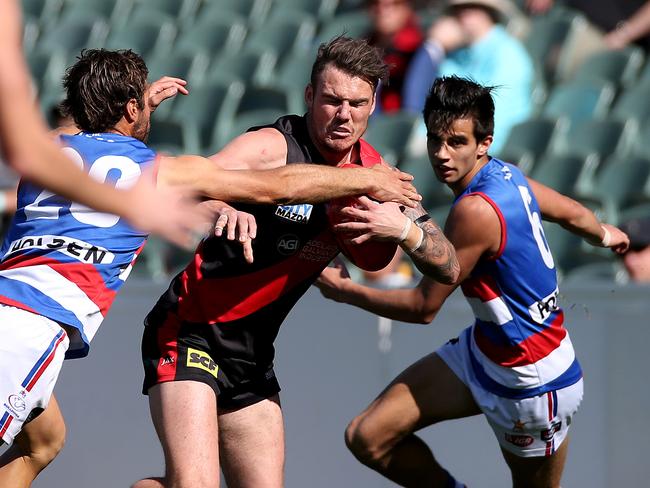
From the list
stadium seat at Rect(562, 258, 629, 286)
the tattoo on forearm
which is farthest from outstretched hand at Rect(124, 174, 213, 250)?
stadium seat at Rect(562, 258, 629, 286)

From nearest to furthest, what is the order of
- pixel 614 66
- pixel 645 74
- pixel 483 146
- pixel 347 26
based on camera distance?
pixel 483 146, pixel 645 74, pixel 614 66, pixel 347 26

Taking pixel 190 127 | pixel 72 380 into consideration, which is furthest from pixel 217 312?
pixel 190 127

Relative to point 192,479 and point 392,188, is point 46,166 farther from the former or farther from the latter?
point 192,479

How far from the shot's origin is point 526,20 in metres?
10.2

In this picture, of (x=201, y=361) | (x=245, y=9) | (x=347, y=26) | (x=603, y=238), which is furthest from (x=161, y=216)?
(x=245, y=9)

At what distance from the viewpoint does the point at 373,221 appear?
424 cm

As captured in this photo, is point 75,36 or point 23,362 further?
point 75,36

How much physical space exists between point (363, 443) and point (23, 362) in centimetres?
183

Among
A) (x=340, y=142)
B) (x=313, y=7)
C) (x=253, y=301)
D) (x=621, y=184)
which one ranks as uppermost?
(x=313, y=7)

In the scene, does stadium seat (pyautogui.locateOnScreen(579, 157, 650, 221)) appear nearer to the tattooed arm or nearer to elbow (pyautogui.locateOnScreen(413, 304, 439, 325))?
elbow (pyautogui.locateOnScreen(413, 304, 439, 325))

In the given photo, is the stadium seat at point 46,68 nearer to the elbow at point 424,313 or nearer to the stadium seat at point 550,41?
the stadium seat at point 550,41

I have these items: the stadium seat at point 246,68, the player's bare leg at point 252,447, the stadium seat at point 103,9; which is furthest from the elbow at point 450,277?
the stadium seat at point 103,9

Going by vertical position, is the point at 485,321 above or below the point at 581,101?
below

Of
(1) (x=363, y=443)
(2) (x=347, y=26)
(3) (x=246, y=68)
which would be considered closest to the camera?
(1) (x=363, y=443)
